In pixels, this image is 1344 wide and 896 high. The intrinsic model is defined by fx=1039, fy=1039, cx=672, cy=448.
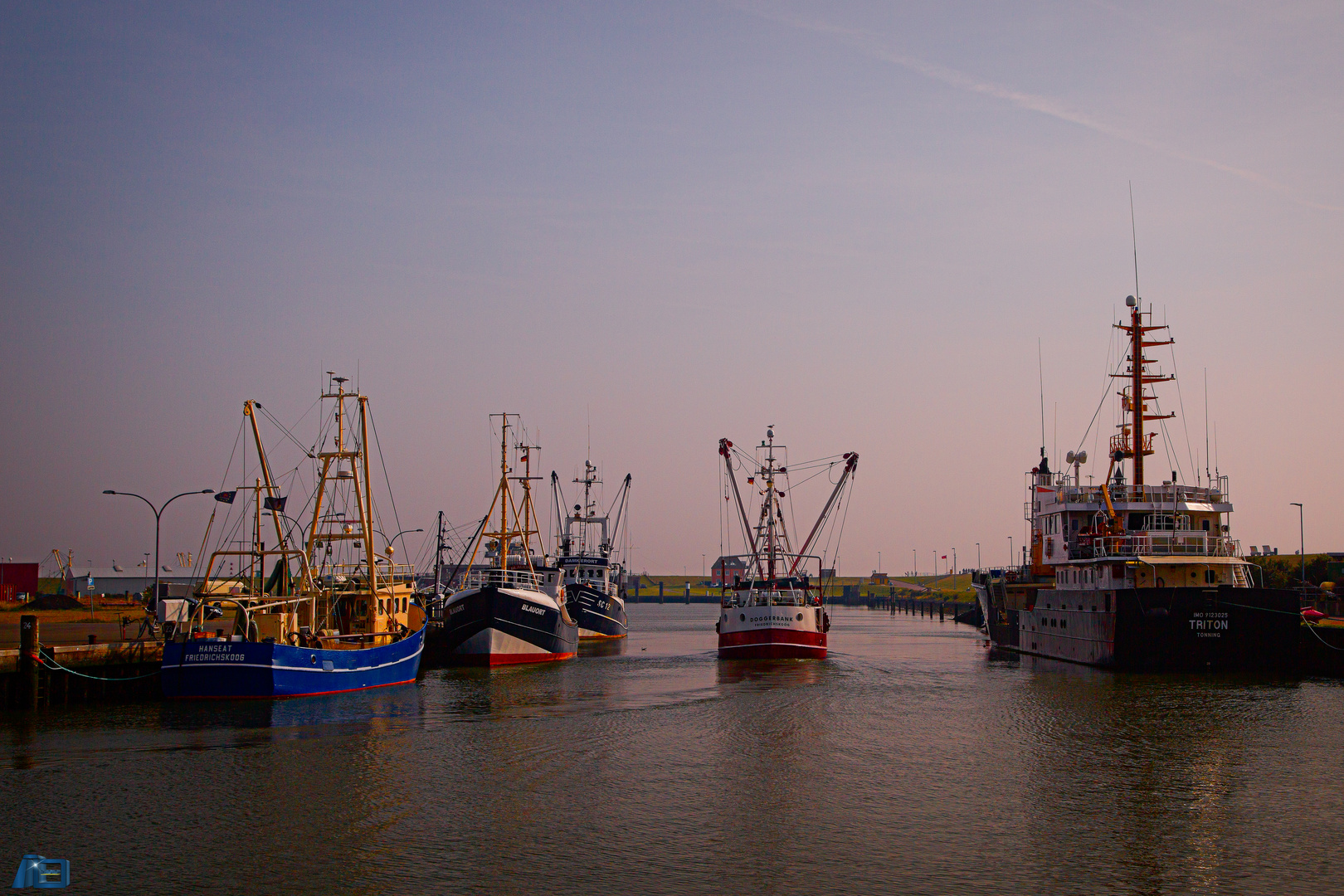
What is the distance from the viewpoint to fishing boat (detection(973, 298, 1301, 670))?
58531 mm

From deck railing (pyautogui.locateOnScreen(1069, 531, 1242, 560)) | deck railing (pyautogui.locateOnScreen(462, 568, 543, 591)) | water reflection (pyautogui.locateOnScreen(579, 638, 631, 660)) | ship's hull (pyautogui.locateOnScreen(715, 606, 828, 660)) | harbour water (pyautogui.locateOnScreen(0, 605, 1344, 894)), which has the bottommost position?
water reflection (pyautogui.locateOnScreen(579, 638, 631, 660))

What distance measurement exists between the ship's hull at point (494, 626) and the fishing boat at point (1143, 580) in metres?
37.7

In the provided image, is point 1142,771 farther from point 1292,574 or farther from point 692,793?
point 1292,574

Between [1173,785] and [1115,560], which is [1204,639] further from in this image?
[1173,785]

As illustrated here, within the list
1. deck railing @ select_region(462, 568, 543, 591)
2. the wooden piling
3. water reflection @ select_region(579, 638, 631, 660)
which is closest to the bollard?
the wooden piling

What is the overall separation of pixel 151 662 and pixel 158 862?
3018 cm

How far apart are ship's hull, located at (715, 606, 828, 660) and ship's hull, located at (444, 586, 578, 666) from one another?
14.2 m

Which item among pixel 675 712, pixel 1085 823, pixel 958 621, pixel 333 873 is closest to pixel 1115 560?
pixel 675 712

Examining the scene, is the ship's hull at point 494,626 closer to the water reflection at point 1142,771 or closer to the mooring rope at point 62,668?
the mooring rope at point 62,668

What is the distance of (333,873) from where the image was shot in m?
24.7

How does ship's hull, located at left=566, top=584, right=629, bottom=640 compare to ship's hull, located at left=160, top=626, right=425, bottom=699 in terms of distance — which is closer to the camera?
ship's hull, located at left=160, top=626, right=425, bottom=699

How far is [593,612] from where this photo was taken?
376ft

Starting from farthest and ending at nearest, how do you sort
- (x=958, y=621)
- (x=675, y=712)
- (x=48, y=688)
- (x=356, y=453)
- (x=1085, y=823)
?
(x=958, y=621), (x=356, y=453), (x=675, y=712), (x=48, y=688), (x=1085, y=823)

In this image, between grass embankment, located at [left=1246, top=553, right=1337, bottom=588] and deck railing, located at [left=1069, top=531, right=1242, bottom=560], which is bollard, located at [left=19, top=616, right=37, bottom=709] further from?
grass embankment, located at [left=1246, top=553, right=1337, bottom=588]
